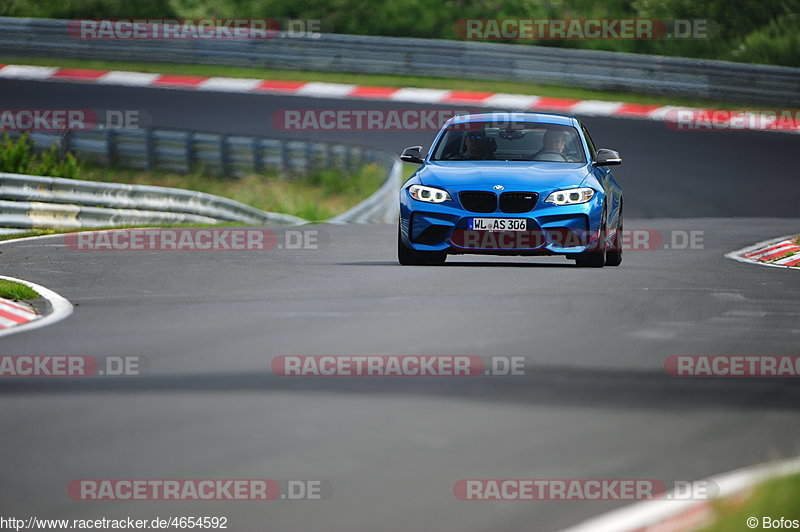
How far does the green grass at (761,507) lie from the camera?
499cm

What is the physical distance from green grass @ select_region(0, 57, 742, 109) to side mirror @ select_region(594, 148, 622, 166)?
1803 cm

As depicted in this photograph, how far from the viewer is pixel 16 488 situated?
594 cm

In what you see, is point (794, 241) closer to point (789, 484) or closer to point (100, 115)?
point (789, 484)

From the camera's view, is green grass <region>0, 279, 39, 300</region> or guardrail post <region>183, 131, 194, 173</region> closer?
green grass <region>0, 279, 39, 300</region>

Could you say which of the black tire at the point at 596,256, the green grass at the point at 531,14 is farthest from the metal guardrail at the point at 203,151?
the black tire at the point at 596,256

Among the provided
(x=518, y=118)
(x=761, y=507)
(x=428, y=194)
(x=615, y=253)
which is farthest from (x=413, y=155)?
(x=761, y=507)

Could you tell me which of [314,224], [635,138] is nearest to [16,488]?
[314,224]

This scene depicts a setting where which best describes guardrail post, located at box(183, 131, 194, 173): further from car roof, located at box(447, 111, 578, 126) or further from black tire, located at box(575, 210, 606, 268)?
black tire, located at box(575, 210, 606, 268)

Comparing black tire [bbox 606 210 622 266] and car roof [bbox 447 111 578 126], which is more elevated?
car roof [bbox 447 111 578 126]

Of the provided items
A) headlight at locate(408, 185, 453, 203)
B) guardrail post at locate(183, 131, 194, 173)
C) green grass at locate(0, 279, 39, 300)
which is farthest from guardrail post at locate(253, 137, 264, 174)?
green grass at locate(0, 279, 39, 300)

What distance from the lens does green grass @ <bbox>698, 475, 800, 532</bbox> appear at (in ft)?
16.4

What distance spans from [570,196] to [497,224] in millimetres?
741

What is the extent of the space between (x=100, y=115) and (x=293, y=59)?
17.0 feet

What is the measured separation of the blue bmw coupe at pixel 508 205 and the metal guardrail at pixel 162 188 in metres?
8.20
